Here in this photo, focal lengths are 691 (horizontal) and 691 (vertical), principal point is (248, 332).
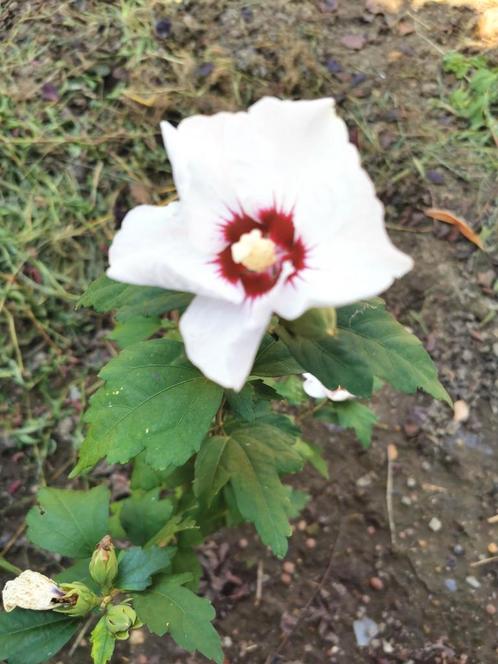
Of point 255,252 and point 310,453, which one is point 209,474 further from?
point 255,252

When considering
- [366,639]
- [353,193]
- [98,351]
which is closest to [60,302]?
[98,351]

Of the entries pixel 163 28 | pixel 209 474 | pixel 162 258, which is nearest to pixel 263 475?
pixel 209 474

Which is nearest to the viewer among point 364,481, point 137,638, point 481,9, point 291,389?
point 291,389

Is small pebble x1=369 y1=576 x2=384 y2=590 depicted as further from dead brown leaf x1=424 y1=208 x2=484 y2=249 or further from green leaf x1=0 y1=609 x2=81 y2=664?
dead brown leaf x1=424 y1=208 x2=484 y2=249

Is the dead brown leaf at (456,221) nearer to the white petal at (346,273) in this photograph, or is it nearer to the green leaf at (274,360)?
the green leaf at (274,360)

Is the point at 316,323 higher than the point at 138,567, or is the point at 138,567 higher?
the point at 316,323

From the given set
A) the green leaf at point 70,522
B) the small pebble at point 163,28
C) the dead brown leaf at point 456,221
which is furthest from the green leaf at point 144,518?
the small pebble at point 163,28
